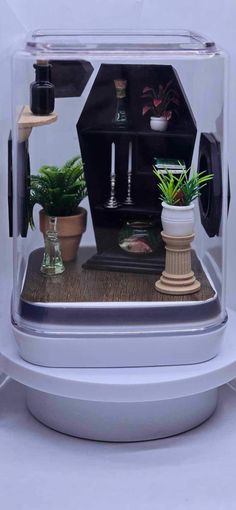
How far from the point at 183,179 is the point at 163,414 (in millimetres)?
336

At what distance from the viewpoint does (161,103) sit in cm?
115

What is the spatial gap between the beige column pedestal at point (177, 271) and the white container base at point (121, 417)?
0.15 m

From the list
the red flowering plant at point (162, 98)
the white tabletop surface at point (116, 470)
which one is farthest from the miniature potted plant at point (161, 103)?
the white tabletop surface at point (116, 470)

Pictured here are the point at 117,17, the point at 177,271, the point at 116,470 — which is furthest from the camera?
the point at 117,17

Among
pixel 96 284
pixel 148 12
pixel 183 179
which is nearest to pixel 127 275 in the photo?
pixel 96 284

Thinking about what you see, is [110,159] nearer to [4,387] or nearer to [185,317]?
[185,317]

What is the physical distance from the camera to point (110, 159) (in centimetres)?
118

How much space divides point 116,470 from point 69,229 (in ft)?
1.24

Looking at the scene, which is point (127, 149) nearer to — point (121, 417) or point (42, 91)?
point (42, 91)

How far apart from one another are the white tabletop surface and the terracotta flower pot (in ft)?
0.86

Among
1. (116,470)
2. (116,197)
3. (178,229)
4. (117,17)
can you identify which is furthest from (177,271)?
(117,17)

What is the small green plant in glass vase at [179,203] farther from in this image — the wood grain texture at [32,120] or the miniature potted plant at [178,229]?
the wood grain texture at [32,120]

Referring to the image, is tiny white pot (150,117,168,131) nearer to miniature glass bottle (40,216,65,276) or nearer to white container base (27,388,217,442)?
miniature glass bottle (40,216,65,276)

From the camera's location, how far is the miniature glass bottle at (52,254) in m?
1.16
